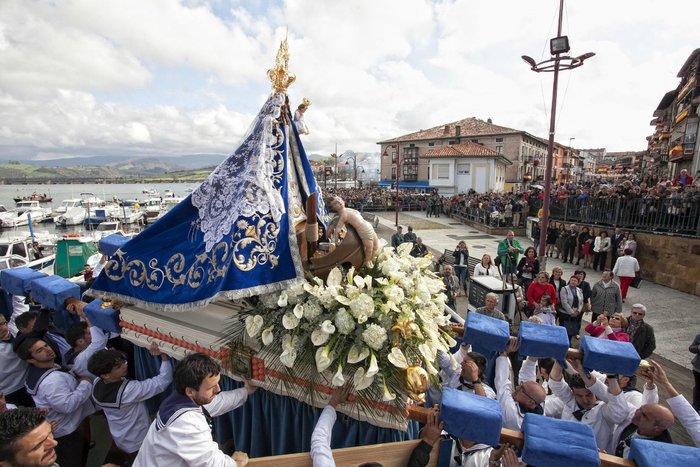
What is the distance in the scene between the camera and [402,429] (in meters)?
2.37

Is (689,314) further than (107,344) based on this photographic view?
Yes

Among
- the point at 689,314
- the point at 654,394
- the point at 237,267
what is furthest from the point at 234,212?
the point at 689,314

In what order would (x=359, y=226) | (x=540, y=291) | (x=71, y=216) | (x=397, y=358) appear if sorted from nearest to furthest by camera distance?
(x=397, y=358)
(x=359, y=226)
(x=540, y=291)
(x=71, y=216)

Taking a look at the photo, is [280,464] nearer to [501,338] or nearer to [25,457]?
[25,457]

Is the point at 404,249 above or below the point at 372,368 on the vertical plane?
above

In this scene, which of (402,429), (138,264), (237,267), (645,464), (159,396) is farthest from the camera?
(159,396)

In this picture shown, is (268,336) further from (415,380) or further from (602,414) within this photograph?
(602,414)

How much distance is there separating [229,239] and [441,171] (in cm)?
4269

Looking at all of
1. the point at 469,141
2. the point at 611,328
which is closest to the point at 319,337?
the point at 611,328

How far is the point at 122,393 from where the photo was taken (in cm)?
284

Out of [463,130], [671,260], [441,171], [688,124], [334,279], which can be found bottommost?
[671,260]

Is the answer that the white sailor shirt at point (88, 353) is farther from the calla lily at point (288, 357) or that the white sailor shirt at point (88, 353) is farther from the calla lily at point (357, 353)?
the calla lily at point (357, 353)

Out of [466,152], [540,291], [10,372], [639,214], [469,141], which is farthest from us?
[469,141]

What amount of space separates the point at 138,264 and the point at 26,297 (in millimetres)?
3778
